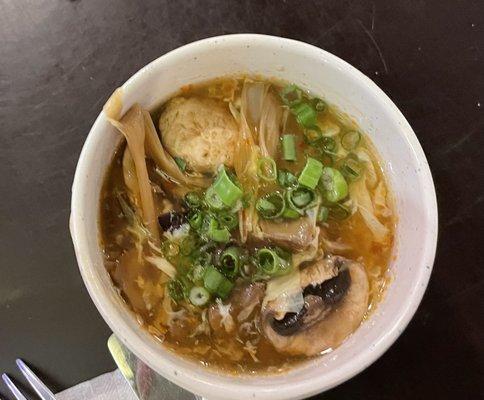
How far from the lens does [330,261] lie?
1.56 m

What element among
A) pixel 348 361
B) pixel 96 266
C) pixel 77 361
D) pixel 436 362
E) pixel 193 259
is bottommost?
pixel 436 362

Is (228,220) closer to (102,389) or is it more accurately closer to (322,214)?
(322,214)

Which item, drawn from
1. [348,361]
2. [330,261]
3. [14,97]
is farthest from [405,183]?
[14,97]

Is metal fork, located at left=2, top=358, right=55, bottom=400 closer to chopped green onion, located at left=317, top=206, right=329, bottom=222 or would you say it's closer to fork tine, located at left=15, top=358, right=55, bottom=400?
fork tine, located at left=15, top=358, right=55, bottom=400

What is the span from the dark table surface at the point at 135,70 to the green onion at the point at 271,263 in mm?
480

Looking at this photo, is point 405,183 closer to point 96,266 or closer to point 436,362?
point 436,362

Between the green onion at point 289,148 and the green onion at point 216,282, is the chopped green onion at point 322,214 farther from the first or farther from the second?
the green onion at point 216,282

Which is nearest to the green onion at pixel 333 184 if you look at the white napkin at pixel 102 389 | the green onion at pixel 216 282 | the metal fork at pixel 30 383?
the green onion at pixel 216 282

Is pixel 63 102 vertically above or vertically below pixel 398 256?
above

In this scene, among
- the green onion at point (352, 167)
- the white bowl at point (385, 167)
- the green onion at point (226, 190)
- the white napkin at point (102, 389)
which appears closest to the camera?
the white bowl at point (385, 167)

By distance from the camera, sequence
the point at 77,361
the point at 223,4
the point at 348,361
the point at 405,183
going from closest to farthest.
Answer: the point at 348,361, the point at 405,183, the point at 77,361, the point at 223,4

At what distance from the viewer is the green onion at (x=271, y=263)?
153cm

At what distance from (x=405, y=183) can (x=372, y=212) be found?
0.13m

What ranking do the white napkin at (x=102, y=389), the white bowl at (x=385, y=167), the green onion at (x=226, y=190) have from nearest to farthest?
the white bowl at (x=385, y=167) → the green onion at (x=226, y=190) → the white napkin at (x=102, y=389)
